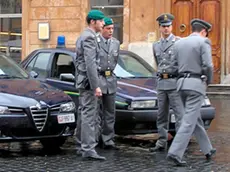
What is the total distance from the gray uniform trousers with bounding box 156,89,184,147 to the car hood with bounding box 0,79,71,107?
1359 millimetres

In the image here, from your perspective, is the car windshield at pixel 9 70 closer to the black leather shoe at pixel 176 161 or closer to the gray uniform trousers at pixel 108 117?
the gray uniform trousers at pixel 108 117

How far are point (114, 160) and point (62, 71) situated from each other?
9.51 feet

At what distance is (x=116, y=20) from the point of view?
21016 mm

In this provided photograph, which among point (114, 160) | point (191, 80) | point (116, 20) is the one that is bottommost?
point (114, 160)

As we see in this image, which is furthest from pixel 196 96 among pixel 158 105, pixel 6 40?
pixel 6 40

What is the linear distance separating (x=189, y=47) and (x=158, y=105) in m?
1.52

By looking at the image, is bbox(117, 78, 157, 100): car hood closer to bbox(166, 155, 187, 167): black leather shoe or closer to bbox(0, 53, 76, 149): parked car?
bbox(0, 53, 76, 149): parked car

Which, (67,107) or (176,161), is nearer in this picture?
(176,161)

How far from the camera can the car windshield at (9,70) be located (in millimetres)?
10328

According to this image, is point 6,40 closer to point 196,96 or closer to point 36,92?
point 36,92

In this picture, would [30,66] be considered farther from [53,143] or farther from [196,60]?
A: [196,60]

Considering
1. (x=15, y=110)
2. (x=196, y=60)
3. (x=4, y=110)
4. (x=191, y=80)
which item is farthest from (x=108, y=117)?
(x=196, y=60)

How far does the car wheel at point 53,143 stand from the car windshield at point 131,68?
70.1 inches

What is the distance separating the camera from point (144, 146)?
10.2 m
